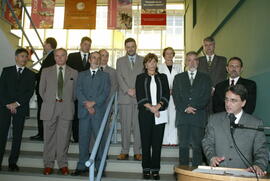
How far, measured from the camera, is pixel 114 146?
4.42 meters

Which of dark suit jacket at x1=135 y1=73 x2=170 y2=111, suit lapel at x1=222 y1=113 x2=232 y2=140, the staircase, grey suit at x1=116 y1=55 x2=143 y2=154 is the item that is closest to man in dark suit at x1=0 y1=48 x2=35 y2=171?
the staircase

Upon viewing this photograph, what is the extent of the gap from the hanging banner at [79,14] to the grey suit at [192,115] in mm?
5117

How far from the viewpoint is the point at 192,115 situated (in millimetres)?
3473

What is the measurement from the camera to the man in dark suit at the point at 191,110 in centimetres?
345

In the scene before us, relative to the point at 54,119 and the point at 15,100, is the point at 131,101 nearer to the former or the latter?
the point at 54,119

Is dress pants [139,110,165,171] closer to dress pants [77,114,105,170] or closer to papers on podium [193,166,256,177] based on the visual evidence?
dress pants [77,114,105,170]

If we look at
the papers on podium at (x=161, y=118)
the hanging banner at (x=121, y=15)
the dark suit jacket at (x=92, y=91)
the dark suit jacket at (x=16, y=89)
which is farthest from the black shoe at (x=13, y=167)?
the hanging banner at (x=121, y=15)

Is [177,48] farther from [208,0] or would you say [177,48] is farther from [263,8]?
[263,8]

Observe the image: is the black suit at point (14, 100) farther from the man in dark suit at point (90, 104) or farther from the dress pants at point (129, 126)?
the dress pants at point (129, 126)

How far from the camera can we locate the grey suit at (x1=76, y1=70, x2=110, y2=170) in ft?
12.4

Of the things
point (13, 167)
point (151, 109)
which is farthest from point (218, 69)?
point (13, 167)

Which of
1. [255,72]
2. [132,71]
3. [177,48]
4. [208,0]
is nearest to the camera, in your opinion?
[255,72]

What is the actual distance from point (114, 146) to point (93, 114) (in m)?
0.81

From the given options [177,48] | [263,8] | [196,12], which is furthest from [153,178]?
[177,48]
